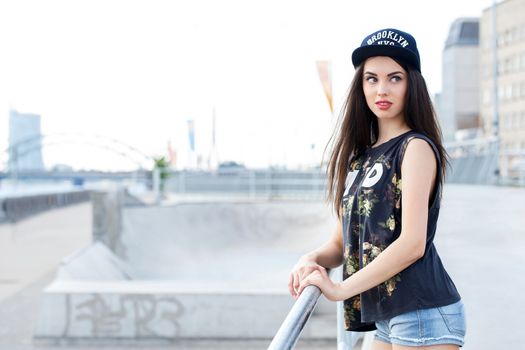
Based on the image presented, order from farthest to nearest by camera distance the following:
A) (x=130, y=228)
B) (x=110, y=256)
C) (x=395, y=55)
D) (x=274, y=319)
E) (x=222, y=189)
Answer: (x=222, y=189), (x=130, y=228), (x=110, y=256), (x=274, y=319), (x=395, y=55)

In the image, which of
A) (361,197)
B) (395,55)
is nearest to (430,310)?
(361,197)

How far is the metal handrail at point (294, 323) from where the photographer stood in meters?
1.19

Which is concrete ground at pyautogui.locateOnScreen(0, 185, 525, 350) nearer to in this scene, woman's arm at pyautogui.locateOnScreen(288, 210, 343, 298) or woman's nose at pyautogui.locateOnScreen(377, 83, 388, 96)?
woman's arm at pyautogui.locateOnScreen(288, 210, 343, 298)

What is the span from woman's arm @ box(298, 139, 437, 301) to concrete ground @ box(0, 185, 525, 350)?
60.7 inches

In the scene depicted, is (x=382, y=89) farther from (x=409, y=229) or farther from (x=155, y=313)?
(x=155, y=313)

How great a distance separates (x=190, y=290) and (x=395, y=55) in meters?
5.32

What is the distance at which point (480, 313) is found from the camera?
10.5 feet

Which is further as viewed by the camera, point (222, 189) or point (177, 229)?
point (222, 189)

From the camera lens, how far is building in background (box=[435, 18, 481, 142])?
243 feet

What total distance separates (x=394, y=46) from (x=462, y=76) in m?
78.6

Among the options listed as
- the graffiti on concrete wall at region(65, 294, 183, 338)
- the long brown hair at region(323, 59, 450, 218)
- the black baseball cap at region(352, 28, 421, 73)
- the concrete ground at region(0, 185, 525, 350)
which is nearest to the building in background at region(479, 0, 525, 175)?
the concrete ground at region(0, 185, 525, 350)

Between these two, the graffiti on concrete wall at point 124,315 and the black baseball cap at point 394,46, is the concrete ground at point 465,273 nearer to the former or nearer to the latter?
the graffiti on concrete wall at point 124,315

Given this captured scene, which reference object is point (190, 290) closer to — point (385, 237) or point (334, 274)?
point (334, 274)

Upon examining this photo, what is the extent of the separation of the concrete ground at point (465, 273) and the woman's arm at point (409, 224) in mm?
1541
